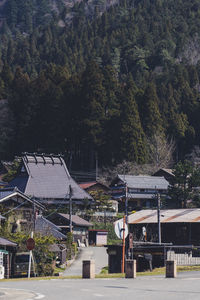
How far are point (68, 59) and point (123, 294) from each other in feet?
453

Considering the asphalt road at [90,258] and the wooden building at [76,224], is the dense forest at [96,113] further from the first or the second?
the asphalt road at [90,258]

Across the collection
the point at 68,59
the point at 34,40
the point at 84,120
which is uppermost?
the point at 34,40

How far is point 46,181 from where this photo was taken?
75.8m

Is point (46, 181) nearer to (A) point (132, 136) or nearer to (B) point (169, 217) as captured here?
(A) point (132, 136)

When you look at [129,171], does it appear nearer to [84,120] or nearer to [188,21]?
[84,120]

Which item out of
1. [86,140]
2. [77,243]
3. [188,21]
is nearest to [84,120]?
[86,140]

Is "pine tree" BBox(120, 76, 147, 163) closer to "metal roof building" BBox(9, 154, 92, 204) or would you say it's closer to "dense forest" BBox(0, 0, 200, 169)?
"dense forest" BBox(0, 0, 200, 169)

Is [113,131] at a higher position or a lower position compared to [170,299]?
higher

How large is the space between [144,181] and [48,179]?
13136 mm

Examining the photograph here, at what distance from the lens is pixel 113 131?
84938mm

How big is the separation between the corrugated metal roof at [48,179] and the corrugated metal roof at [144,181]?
7784 millimetres

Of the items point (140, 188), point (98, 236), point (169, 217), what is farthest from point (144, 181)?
point (169, 217)

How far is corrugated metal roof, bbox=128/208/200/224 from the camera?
177ft

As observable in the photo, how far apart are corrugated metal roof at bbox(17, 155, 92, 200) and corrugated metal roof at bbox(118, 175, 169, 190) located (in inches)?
306
